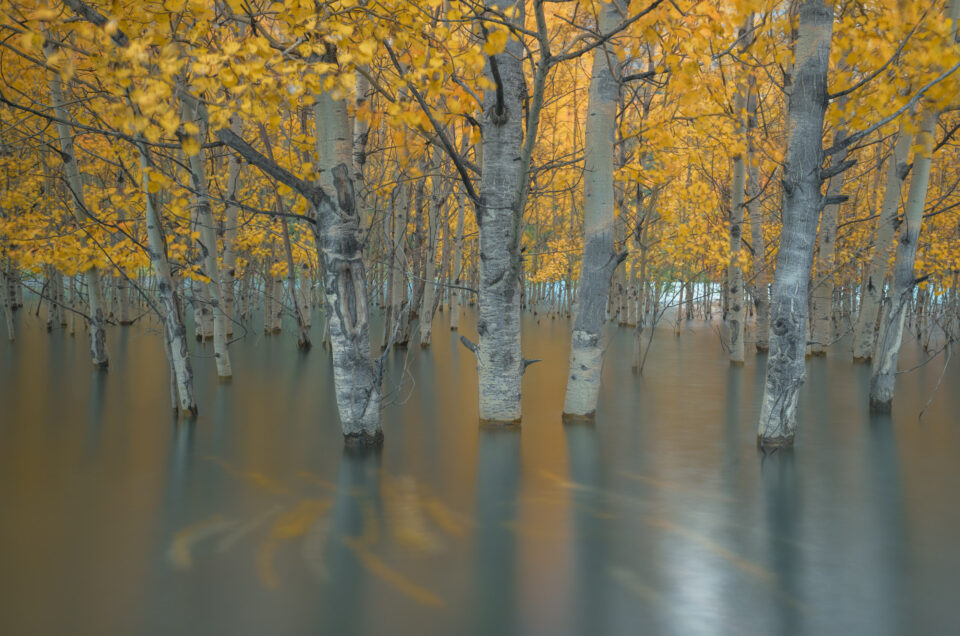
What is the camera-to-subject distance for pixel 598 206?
9422 mm

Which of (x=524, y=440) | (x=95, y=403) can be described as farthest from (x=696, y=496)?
(x=95, y=403)

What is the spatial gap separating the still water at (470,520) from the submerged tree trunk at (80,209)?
6.74 feet

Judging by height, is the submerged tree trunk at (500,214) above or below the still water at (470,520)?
above

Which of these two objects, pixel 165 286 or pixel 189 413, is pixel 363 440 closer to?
pixel 165 286

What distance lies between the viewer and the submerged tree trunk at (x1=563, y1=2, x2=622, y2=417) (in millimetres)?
9375

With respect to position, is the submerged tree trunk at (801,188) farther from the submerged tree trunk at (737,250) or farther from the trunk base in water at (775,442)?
the submerged tree trunk at (737,250)

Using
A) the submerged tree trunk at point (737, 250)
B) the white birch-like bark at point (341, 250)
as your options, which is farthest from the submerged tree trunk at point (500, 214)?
the submerged tree trunk at point (737, 250)

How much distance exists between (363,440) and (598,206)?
376 cm

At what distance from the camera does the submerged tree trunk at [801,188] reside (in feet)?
26.4

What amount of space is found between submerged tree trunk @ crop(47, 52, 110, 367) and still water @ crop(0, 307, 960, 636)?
2053mm

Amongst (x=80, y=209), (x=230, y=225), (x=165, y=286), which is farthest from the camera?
(x=230, y=225)

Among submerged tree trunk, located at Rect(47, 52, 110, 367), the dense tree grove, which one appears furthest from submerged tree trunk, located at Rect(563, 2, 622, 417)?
submerged tree trunk, located at Rect(47, 52, 110, 367)

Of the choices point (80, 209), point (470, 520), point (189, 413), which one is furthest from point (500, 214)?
point (80, 209)

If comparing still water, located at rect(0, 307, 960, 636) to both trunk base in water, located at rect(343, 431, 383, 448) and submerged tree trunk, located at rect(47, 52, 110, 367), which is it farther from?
submerged tree trunk, located at rect(47, 52, 110, 367)
